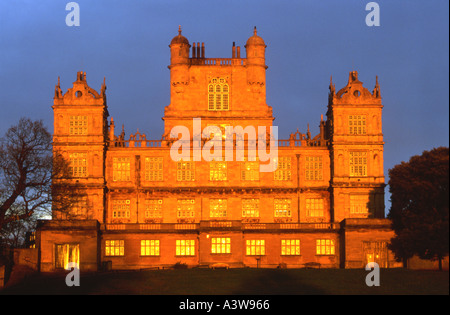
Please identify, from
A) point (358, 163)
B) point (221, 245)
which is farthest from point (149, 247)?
point (358, 163)

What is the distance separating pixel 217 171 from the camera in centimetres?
7950

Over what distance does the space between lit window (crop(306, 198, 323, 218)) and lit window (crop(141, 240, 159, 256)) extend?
14895 millimetres

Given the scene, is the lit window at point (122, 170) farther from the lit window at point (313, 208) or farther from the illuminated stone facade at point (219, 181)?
the lit window at point (313, 208)

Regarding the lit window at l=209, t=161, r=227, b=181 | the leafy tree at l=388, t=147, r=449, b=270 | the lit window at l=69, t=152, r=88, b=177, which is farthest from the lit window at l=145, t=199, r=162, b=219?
the leafy tree at l=388, t=147, r=449, b=270

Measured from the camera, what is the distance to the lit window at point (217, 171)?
79.3 m

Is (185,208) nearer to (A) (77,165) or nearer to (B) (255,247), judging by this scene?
(B) (255,247)

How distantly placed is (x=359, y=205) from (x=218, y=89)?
1795 cm

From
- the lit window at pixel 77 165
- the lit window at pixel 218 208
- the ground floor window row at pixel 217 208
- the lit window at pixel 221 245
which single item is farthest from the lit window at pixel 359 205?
the lit window at pixel 77 165

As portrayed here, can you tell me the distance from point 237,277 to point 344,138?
88.7 feet

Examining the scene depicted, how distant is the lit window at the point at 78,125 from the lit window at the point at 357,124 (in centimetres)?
2533

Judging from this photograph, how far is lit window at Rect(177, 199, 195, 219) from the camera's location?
258 ft

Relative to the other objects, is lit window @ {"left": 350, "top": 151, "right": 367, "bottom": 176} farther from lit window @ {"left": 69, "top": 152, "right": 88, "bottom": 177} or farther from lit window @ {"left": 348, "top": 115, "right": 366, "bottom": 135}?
lit window @ {"left": 69, "top": 152, "right": 88, "bottom": 177}
